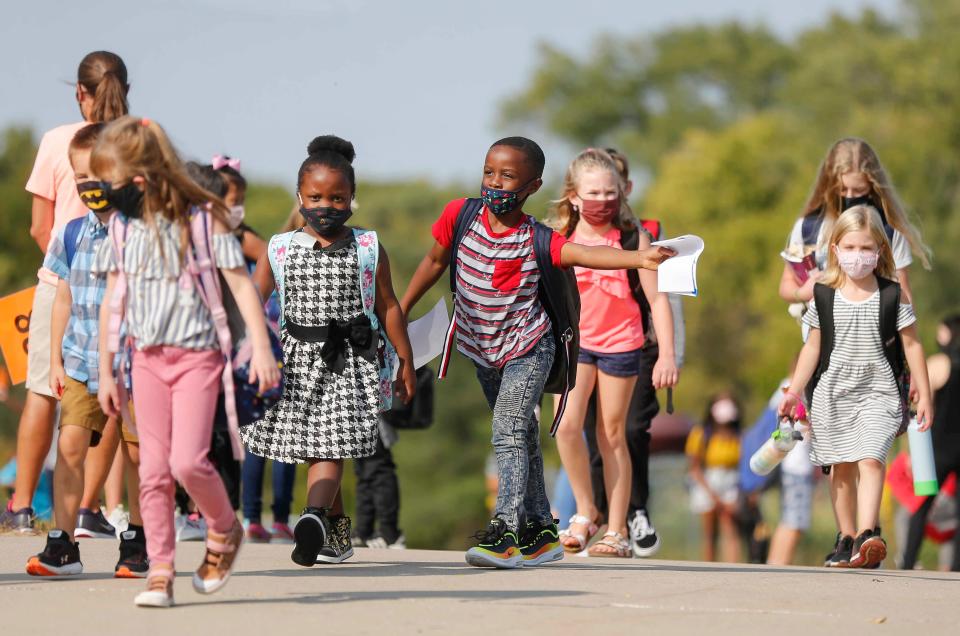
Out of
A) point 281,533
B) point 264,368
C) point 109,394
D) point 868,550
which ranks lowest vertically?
point 281,533

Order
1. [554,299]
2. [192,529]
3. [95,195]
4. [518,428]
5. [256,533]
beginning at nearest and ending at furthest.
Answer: [95,195] → [518,428] → [554,299] → [192,529] → [256,533]

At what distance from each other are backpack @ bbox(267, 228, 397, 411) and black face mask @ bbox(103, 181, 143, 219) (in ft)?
4.10

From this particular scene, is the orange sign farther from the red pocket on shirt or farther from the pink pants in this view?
the pink pants

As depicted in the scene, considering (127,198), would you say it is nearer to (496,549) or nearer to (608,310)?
(496,549)

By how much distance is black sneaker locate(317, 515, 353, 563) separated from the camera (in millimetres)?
7902

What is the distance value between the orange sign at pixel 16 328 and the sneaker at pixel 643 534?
374 cm

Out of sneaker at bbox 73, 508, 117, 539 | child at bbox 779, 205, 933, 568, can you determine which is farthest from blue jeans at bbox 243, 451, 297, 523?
child at bbox 779, 205, 933, 568

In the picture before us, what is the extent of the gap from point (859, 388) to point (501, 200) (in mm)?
2516

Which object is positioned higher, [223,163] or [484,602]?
[223,163]

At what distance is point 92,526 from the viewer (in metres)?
9.82

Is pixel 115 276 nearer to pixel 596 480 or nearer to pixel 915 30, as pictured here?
pixel 596 480

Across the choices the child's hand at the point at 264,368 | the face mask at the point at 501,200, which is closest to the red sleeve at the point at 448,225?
the face mask at the point at 501,200

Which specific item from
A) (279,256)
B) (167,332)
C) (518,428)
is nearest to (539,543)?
(518,428)

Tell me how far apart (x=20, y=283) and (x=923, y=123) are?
92.0 ft
